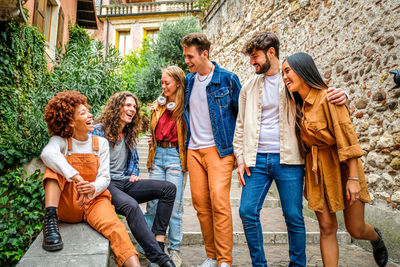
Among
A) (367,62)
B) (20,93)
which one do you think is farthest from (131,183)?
(20,93)

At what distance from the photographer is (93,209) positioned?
262 centimetres

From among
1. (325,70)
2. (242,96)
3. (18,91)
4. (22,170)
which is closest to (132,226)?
(242,96)

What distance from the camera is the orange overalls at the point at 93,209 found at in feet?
7.86

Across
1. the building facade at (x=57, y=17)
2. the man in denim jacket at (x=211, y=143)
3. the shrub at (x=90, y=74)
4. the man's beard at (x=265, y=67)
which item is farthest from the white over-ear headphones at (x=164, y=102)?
the building facade at (x=57, y=17)

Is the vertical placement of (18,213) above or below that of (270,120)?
below

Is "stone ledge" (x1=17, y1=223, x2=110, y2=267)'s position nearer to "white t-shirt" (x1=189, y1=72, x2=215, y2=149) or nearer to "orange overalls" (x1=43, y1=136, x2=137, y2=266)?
"orange overalls" (x1=43, y1=136, x2=137, y2=266)

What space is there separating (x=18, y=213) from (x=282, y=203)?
3414 millimetres

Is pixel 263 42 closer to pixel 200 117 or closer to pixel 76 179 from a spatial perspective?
pixel 200 117

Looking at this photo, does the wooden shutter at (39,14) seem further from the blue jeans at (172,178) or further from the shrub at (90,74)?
the blue jeans at (172,178)

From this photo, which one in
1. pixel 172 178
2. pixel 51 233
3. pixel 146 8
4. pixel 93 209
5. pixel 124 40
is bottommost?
pixel 51 233

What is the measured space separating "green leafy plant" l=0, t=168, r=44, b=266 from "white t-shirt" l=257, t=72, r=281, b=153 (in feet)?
10.1

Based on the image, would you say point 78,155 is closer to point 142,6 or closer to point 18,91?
point 18,91

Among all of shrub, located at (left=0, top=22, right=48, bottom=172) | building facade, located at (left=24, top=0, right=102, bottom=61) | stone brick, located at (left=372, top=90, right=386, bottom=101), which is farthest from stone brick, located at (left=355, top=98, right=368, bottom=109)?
building facade, located at (left=24, top=0, right=102, bottom=61)

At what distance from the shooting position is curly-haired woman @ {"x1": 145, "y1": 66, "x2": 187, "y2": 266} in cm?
318
